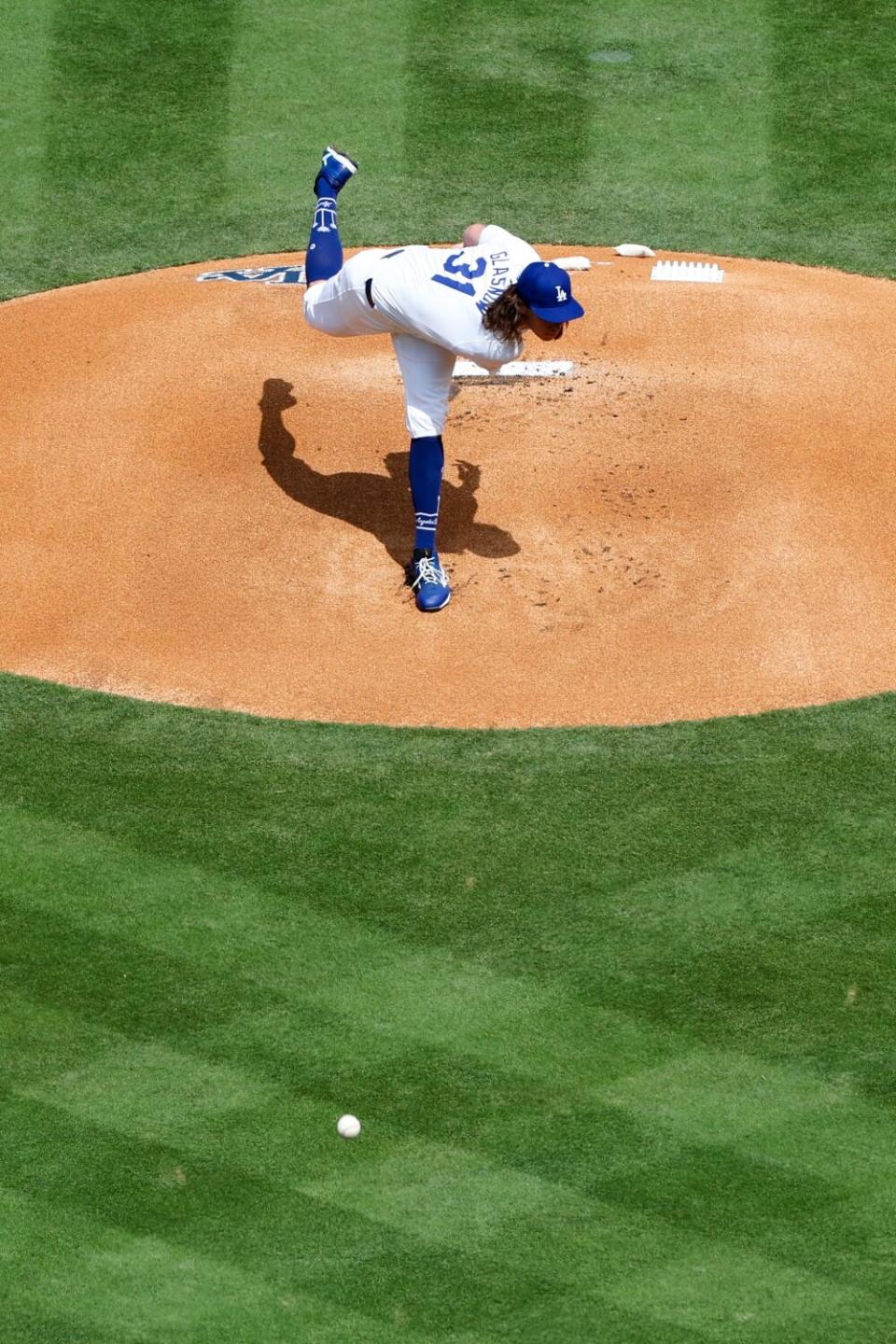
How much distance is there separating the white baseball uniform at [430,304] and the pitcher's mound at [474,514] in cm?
115

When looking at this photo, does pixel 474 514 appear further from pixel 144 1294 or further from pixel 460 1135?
pixel 144 1294

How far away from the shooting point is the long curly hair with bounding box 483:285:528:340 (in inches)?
397

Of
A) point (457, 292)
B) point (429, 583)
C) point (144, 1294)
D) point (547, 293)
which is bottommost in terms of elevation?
point (144, 1294)

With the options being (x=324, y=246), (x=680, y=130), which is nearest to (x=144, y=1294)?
(x=324, y=246)

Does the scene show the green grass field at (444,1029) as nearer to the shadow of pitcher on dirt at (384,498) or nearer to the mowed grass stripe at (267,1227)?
the mowed grass stripe at (267,1227)

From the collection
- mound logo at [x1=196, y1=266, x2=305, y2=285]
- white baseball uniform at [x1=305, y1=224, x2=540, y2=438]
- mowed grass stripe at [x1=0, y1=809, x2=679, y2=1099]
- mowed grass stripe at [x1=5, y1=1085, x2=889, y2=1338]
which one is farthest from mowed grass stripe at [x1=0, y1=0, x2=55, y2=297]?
mowed grass stripe at [x1=5, y1=1085, x2=889, y2=1338]

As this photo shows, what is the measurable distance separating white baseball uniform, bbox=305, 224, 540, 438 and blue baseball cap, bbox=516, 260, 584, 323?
0.18 m

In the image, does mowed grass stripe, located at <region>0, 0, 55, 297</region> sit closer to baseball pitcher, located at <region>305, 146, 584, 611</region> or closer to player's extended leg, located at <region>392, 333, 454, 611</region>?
baseball pitcher, located at <region>305, 146, 584, 611</region>

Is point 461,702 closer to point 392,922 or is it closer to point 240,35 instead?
point 392,922

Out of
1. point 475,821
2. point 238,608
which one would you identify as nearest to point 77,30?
point 238,608

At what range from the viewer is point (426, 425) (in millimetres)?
10641

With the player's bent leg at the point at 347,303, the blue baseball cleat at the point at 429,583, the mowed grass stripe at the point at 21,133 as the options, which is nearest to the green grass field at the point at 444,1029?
the blue baseball cleat at the point at 429,583

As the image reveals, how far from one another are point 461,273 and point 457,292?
0.12 meters

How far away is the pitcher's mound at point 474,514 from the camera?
10555 millimetres
